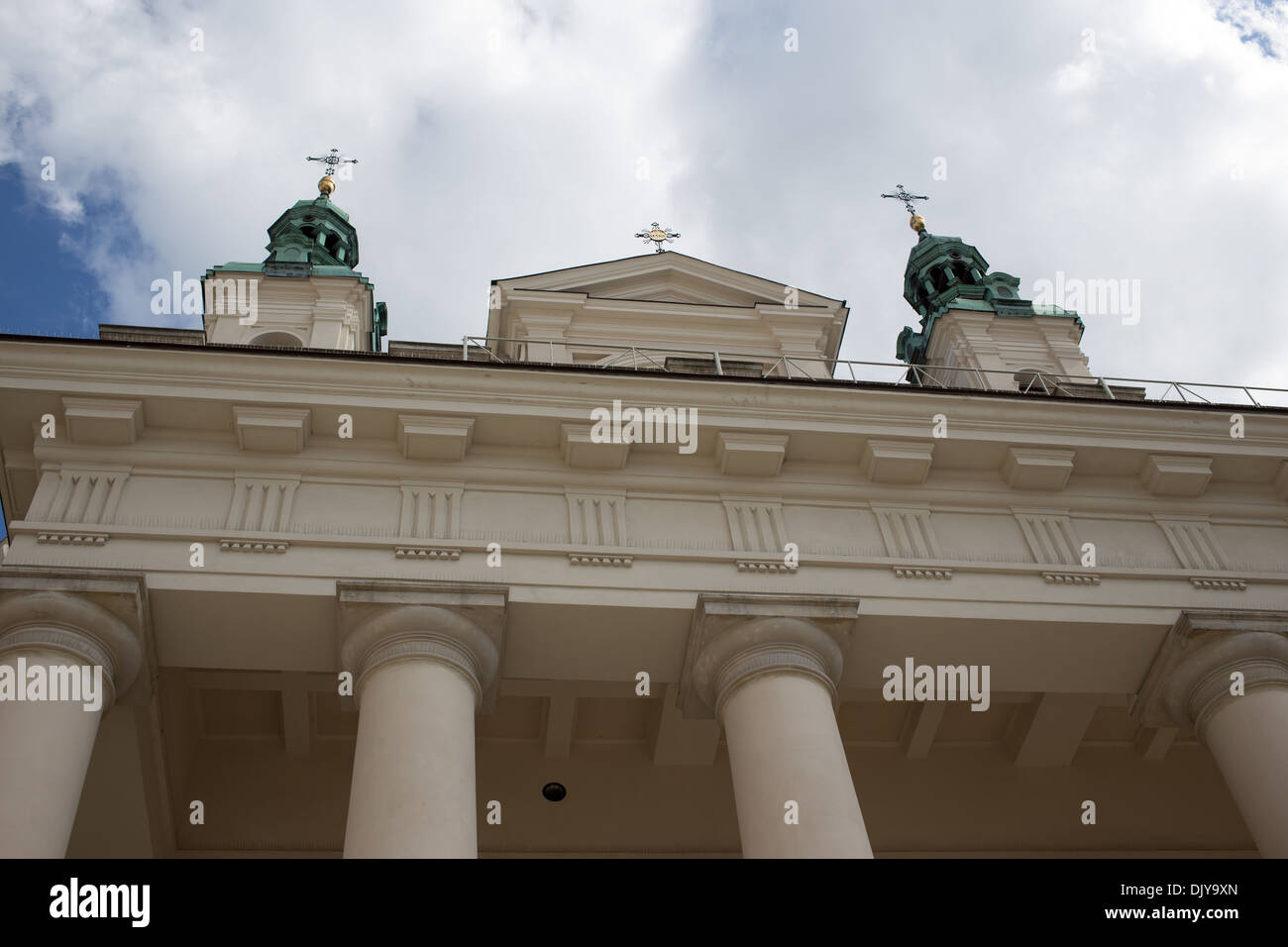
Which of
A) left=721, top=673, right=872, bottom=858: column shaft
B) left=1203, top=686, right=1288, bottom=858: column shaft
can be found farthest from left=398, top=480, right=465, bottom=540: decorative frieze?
left=1203, top=686, right=1288, bottom=858: column shaft

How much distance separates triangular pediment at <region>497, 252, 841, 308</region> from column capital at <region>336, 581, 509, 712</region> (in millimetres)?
9100

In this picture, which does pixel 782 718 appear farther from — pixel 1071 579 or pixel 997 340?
pixel 997 340

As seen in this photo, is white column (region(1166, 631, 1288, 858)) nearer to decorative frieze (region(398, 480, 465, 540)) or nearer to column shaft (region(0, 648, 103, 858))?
decorative frieze (region(398, 480, 465, 540))

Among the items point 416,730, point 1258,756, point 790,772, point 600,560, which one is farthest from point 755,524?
point 1258,756

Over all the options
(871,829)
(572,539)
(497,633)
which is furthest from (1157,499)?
(497,633)

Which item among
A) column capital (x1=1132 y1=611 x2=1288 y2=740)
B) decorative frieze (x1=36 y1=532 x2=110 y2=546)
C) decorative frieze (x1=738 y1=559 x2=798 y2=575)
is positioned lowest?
column capital (x1=1132 y1=611 x2=1288 y2=740)

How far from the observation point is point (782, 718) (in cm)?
1123

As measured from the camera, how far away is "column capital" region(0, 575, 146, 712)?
10789 mm

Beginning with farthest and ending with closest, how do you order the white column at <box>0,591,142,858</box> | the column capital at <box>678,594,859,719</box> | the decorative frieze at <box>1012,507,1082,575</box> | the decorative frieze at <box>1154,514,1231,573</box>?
1. the decorative frieze at <box>1154,514,1231,573</box>
2. the decorative frieze at <box>1012,507,1082,575</box>
3. the column capital at <box>678,594,859,719</box>
4. the white column at <box>0,591,142,858</box>

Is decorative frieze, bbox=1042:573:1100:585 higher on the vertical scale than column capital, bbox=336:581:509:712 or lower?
higher

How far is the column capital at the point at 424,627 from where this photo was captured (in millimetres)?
11375

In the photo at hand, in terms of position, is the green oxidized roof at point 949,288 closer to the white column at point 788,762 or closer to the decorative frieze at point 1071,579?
the decorative frieze at point 1071,579

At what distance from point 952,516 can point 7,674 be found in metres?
9.57
